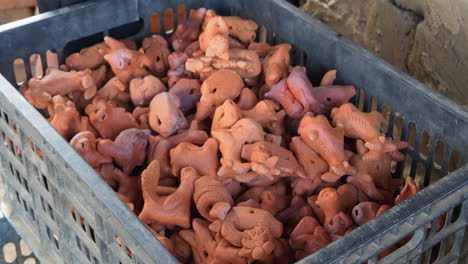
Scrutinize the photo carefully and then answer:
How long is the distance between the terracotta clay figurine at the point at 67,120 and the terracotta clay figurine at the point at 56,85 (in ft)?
0.12

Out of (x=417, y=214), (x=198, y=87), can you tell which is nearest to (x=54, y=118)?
(x=198, y=87)

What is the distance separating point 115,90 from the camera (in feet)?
4.13

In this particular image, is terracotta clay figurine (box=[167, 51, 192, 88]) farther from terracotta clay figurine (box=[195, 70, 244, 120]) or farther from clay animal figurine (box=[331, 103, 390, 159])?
clay animal figurine (box=[331, 103, 390, 159])

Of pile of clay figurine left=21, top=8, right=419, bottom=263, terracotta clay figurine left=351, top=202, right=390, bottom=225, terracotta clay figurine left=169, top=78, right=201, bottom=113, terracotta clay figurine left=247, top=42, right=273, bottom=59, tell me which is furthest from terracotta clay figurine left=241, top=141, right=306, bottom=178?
terracotta clay figurine left=247, top=42, right=273, bottom=59

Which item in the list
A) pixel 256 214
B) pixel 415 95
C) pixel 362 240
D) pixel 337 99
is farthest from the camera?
pixel 337 99

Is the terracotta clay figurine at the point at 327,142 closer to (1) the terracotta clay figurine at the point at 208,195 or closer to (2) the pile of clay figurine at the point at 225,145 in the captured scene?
(2) the pile of clay figurine at the point at 225,145

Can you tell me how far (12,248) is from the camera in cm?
132

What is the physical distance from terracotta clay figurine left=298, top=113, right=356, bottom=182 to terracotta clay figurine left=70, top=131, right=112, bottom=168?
318mm

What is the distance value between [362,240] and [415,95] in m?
0.37

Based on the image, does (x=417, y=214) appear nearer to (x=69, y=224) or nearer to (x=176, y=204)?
(x=176, y=204)

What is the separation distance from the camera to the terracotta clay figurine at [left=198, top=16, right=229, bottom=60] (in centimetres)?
123

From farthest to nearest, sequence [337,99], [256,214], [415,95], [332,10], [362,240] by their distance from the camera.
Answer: [332,10] < [337,99] < [415,95] < [256,214] < [362,240]

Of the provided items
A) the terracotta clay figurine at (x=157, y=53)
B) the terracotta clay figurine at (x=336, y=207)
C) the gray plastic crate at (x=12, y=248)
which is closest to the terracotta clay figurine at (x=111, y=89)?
the terracotta clay figurine at (x=157, y=53)

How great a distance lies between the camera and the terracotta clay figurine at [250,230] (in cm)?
92
